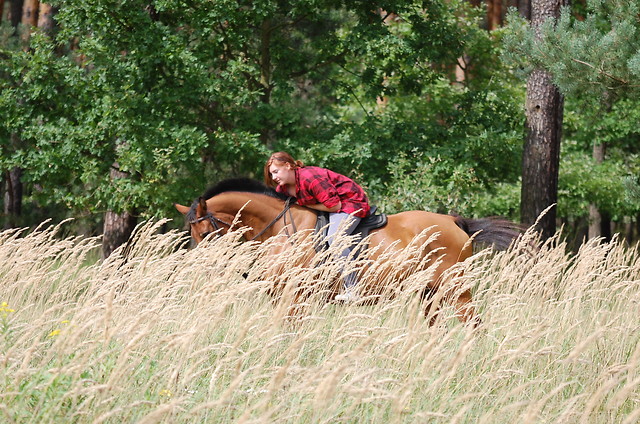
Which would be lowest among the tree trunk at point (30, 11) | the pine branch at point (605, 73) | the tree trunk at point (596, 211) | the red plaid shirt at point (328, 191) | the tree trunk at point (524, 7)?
the tree trunk at point (596, 211)

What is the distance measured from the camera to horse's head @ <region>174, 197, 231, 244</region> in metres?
6.20

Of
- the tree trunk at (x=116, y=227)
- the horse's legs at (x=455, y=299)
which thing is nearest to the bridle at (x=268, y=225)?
the horse's legs at (x=455, y=299)

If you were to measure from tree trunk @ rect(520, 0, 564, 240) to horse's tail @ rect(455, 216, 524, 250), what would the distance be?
3.52m

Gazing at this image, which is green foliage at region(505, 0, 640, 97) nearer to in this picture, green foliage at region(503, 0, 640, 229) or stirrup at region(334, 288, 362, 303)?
green foliage at region(503, 0, 640, 229)

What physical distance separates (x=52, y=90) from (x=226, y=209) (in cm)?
507

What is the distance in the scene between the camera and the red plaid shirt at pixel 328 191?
6.39 metres

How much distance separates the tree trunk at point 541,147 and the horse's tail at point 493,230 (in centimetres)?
352

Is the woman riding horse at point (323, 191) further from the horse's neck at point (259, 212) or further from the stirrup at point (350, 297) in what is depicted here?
the stirrup at point (350, 297)

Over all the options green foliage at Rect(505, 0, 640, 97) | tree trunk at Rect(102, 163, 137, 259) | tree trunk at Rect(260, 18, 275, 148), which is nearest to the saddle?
green foliage at Rect(505, 0, 640, 97)

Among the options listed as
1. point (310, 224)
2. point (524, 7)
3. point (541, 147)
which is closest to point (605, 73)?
point (541, 147)

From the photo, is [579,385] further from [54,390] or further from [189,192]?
[189,192]

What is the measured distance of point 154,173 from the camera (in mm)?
9516

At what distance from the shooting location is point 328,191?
20.9ft

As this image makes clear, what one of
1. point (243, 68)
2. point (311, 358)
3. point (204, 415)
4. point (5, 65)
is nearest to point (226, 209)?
point (311, 358)
